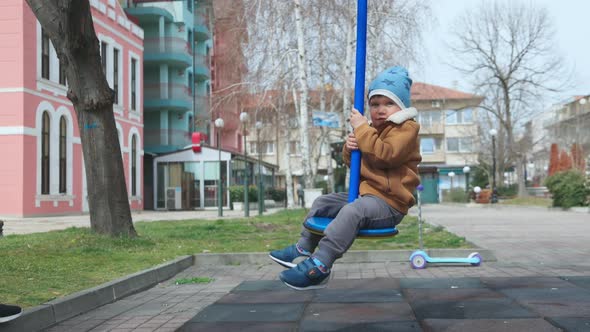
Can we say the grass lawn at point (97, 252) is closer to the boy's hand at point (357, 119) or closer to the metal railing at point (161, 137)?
the boy's hand at point (357, 119)

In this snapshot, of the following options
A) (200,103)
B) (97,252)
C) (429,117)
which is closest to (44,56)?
(97,252)

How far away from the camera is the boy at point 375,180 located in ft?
12.7

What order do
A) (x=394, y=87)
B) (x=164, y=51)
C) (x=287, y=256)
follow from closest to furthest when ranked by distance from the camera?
(x=394, y=87)
(x=287, y=256)
(x=164, y=51)

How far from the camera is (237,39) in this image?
2756 centimetres

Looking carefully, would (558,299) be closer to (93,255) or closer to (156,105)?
(93,255)

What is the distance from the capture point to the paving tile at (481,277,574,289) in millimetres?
6434

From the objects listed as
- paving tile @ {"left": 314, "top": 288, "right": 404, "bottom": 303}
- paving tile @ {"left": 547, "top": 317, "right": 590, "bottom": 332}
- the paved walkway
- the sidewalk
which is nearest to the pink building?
the sidewalk

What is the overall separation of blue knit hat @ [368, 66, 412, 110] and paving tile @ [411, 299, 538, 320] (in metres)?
1.67

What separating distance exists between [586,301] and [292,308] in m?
2.43

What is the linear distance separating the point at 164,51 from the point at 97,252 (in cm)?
3705

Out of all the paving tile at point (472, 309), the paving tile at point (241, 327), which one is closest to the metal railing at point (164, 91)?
the paving tile at point (472, 309)

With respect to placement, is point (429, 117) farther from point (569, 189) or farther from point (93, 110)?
point (93, 110)

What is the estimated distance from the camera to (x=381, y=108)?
4.14 meters

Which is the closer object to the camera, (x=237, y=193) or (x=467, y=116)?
(x=237, y=193)
